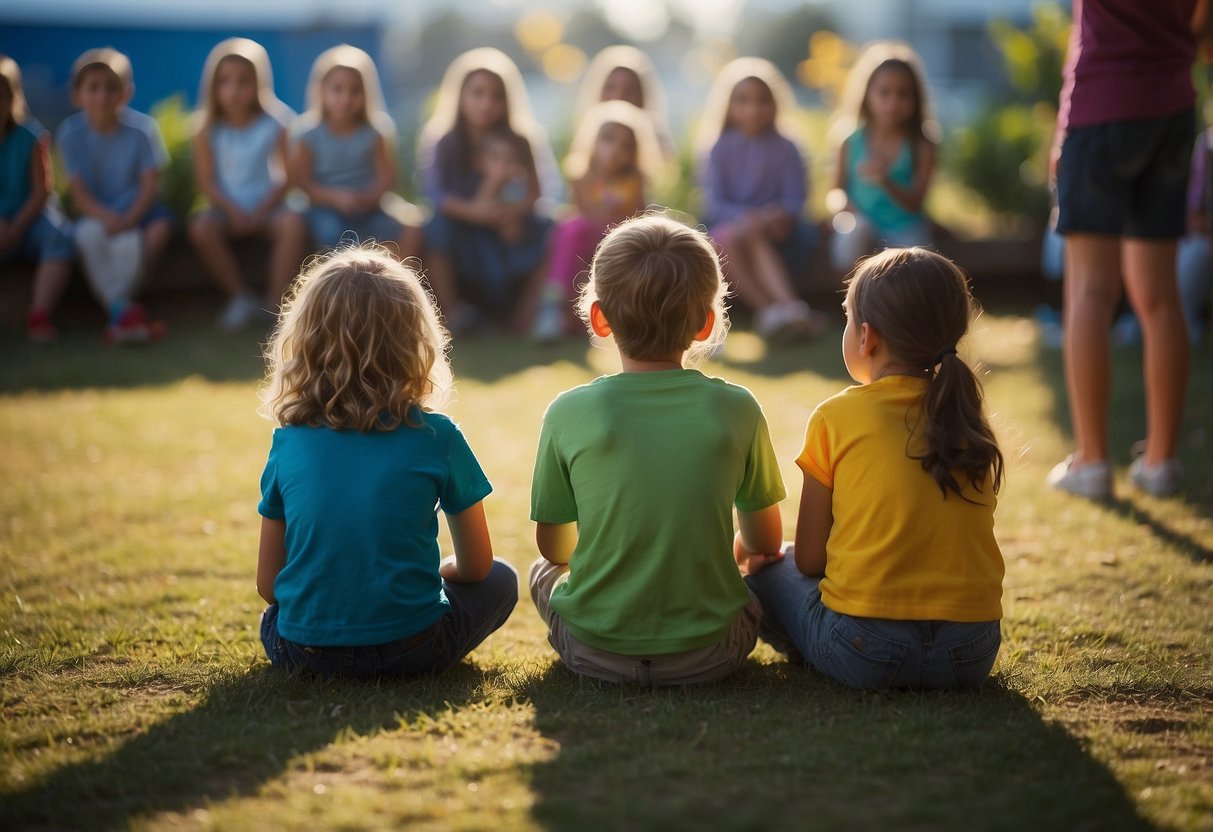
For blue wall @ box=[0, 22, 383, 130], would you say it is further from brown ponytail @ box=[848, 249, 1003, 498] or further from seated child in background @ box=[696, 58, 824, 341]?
brown ponytail @ box=[848, 249, 1003, 498]

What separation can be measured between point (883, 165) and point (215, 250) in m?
4.36

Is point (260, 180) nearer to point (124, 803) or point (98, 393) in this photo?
point (98, 393)

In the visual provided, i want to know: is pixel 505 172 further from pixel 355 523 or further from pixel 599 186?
pixel 355 523

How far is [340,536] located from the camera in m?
2.62

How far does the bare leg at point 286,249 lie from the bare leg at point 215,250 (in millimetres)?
274

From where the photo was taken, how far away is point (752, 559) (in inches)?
119

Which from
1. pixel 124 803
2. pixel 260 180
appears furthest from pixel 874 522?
pixel 260 180

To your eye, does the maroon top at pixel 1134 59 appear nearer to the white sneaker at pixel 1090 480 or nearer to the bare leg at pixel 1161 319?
the bare leg at pixel 1161 319

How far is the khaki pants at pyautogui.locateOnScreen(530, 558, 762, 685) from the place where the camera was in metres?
2.69

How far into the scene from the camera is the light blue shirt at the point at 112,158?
25.8 feet

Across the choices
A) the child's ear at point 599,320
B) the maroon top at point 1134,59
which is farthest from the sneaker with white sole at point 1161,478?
the child's ear at point 599,320

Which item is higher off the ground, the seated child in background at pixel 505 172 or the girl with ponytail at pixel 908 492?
the seated child in background at pixel 505 172

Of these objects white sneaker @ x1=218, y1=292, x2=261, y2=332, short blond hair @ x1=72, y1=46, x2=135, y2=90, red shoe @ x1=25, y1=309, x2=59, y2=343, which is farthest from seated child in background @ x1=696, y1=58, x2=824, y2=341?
red shoe @ x1=25, y1=309, x2=59, y2=343

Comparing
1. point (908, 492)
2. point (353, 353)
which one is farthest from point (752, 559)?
point (353, 353)
